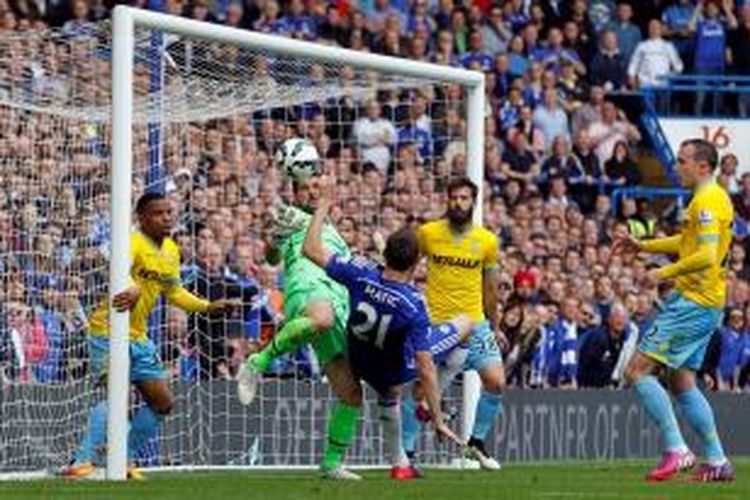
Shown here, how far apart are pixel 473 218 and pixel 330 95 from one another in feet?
6.35

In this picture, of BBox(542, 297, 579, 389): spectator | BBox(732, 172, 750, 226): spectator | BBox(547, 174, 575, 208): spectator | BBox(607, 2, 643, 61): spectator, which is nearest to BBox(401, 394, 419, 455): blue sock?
BBox(542, 297, 579, 389): spectator

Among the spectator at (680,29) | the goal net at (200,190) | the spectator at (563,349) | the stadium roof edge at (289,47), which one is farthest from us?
the spectator at (680,29)

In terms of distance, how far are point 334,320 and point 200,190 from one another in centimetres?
464

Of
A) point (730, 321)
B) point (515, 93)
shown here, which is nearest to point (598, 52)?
point (515, 93)

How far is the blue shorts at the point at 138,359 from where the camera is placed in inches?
790

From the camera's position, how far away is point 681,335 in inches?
772

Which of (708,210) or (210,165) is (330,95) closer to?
(210,165)

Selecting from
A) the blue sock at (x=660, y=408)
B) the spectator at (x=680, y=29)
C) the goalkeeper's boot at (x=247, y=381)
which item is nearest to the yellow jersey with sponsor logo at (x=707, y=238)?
the blue sock at (x=660, y=408)

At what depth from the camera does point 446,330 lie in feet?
69.2

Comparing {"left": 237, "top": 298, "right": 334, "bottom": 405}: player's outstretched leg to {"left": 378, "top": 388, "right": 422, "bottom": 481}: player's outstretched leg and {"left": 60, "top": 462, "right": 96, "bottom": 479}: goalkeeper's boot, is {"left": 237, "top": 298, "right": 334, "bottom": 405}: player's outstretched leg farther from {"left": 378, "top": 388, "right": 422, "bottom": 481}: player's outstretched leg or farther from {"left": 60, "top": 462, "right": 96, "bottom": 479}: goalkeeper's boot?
{"left": 60, "top": 462, "right": 96, "bottom": 479}: goalkeeper's boot

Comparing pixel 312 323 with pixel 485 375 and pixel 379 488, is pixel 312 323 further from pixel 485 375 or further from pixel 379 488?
pixel 485 375

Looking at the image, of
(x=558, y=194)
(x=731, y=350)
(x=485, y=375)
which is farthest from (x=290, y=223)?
(x=558, y=194)

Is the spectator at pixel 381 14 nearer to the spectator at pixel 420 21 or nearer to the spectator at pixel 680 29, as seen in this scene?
the spectator at pixel 420 21

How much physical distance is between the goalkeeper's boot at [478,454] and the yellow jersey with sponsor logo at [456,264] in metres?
0.90
